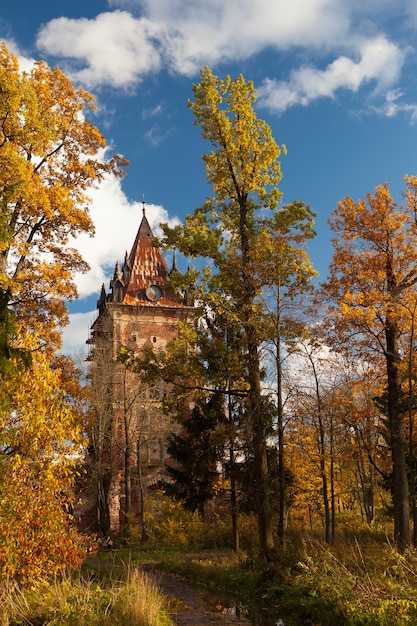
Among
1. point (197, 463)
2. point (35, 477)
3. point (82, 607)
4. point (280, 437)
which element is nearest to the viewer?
point (82, 607)

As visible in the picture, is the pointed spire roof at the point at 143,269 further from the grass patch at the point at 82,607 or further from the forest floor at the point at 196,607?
the grass patch at the point at 82,607

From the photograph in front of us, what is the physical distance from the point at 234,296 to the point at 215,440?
16.1 feet

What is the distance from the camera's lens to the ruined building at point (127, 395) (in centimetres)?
3319

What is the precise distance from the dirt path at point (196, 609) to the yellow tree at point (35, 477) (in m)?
2.55

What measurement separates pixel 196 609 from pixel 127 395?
22.7 metres

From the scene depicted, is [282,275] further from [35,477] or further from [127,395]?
[127,395]

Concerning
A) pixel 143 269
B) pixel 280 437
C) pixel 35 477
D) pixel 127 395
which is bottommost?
pixel 35 477

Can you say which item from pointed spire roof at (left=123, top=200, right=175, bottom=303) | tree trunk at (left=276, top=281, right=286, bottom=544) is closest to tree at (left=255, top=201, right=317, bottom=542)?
tree trunk at (left=276, top=281, right=286, bottom=544)

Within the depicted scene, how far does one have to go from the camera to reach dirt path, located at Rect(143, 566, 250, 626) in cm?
996

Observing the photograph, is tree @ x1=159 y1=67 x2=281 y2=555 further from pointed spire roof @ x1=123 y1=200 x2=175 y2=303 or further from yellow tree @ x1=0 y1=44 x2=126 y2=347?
pointed spire roof @ x1=123 y1=200 x2=175 y2=303

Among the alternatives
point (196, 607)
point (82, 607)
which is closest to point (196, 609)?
point (196, 607)

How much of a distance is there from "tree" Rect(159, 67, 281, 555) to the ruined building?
12.0 metres

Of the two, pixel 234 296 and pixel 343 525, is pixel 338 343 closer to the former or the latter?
pixel 234 296

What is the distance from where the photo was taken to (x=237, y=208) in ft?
52.2
